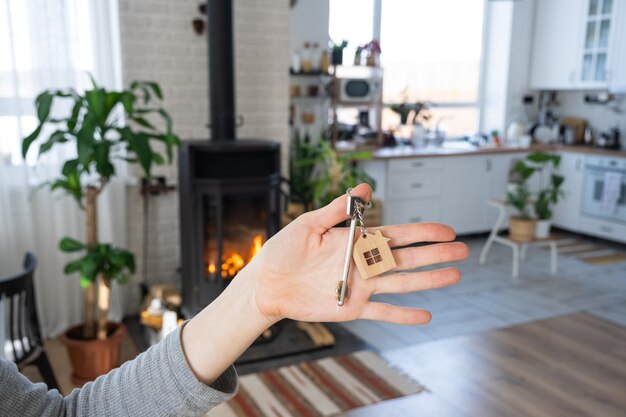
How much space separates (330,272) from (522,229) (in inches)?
149

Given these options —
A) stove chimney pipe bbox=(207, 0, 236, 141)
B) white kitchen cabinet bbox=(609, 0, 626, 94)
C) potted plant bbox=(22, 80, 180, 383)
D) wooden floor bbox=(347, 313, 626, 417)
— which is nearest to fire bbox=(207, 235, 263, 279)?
potted plant bbox=(22, 80, 180, 383)

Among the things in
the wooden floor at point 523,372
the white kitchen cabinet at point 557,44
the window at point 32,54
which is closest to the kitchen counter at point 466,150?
the white kitchen cabinet at point 557,44

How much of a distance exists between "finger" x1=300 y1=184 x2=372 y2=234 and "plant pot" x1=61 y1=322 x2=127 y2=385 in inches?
87.2

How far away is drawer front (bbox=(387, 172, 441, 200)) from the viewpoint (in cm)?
498

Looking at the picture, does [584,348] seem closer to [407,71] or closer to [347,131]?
[347,131]

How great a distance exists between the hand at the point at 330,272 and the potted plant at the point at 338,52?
13.8 feet

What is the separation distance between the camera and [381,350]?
3113 millimetres

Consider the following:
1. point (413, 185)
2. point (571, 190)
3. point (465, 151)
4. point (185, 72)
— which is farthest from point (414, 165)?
point (185, 72)

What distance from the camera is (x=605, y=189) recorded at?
513 centimetres

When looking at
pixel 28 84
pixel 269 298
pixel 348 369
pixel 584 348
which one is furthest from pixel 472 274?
pixel 269 298

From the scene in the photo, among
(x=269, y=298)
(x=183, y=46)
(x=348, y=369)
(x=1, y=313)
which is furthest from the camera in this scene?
(x=183, y=46)

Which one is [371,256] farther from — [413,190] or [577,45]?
[577,45]

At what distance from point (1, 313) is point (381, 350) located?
5.89 feet

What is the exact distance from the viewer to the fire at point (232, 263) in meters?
3.05
